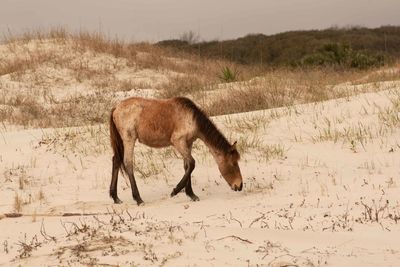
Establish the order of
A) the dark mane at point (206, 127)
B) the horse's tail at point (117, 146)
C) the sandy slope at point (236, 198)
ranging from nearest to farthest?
1. the sandy slope at point (236, 198)
2. the dark mane at point (206, 127)
3. the horse's tail at point (117, 146)

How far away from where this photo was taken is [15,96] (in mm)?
18062

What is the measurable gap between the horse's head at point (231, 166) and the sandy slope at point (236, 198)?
0.87 ft

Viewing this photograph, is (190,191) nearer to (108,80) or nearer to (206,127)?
(206,127)

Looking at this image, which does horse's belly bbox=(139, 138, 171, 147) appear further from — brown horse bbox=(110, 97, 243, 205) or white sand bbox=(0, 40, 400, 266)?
white sand bbox=(0, 40, 400, 266)

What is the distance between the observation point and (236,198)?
26.2ft

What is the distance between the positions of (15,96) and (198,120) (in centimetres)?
1168

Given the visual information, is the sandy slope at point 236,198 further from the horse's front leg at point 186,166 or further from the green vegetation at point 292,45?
the green vegetation at point 292,45

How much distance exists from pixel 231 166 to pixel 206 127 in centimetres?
67

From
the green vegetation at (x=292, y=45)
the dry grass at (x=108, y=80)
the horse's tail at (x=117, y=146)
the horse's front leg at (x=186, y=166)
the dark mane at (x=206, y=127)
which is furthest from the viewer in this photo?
the green vegetation at (x=292, y=45)

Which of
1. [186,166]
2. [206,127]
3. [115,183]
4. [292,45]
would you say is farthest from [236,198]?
[292,45]

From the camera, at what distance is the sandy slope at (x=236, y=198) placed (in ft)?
15.4

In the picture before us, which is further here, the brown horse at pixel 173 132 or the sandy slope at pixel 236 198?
the brown horse at pixel 173 132

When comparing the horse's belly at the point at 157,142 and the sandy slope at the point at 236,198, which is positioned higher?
the horse's belly at the point at 157,142

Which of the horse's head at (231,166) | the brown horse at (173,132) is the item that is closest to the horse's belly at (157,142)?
the brown horse at (173,132)
